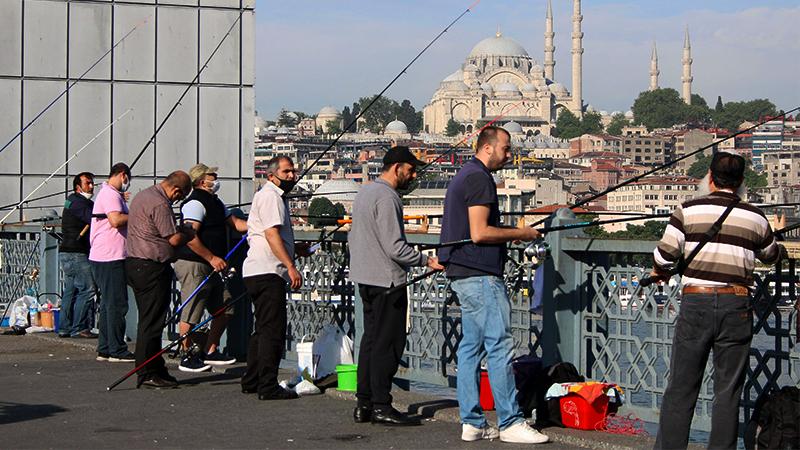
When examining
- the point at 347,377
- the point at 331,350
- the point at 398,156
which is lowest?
the point at 347,377

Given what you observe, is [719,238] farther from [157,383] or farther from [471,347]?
[157,383]

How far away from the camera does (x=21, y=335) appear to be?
1148 cm

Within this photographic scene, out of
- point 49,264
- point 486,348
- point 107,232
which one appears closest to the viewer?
point 486,348

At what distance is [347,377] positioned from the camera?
7.72m

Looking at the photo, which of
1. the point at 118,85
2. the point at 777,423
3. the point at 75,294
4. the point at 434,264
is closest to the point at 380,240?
the point at 434,264

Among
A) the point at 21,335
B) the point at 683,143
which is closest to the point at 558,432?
the point at 21,335

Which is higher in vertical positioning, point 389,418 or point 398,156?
point 398,156

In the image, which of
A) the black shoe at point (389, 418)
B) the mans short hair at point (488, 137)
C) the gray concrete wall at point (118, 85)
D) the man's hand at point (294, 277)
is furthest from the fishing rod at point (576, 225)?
the gray concrete wall at point (118, 85)

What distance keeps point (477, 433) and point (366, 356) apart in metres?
0.81

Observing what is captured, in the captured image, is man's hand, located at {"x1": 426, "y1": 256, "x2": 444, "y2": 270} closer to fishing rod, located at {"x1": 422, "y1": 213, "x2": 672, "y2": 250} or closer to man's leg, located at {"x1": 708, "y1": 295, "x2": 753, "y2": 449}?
fishing rod, located at {"x1": 422, "y1": 213, "x2": 672, "y2": 250}

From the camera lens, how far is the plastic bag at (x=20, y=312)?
1170cm

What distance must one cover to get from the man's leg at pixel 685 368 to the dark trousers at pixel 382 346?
1521 mm

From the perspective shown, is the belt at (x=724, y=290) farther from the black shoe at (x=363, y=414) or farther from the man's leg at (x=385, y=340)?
the black shoe at (x=363, y=414)

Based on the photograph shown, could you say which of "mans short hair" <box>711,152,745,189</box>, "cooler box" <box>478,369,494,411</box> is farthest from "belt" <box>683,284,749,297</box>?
"cooler box" <box>478,369,494,411</box>
